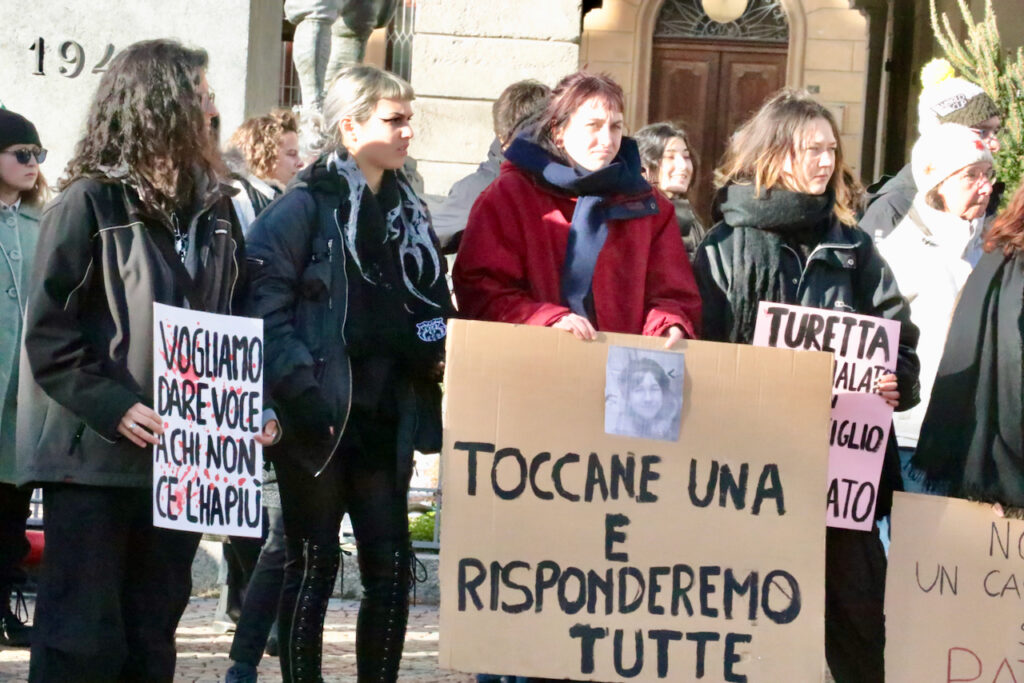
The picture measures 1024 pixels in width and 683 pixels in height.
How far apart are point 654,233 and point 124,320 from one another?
5.04 ft

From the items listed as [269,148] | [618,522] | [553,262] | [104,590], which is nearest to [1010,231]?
[553,262]

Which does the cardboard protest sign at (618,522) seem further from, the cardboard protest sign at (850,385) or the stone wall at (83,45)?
the stone wall at (83,45)

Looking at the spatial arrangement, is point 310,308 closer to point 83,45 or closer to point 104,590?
point 104,590

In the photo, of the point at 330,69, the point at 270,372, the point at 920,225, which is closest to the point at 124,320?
the point at 270,372

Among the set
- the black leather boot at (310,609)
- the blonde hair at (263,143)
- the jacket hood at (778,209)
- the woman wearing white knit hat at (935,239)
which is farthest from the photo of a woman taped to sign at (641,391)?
the blonde hair at (263,143)

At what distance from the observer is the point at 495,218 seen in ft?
15.3

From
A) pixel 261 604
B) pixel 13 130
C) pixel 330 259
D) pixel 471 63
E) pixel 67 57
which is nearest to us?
pixel 330 259

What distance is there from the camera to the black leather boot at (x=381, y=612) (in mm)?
4652

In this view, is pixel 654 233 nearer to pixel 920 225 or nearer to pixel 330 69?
pixel 920 225

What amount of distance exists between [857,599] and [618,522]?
0.90 m

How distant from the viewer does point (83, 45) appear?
9328 mm

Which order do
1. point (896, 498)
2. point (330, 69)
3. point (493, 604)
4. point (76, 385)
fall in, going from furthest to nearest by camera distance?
point (330, 69) → point (896, 498) → point (493, 604) → point (76, 385)

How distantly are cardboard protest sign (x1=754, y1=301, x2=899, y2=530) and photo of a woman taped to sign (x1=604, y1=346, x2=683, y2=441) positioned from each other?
44cm

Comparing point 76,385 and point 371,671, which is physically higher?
point 76,385
